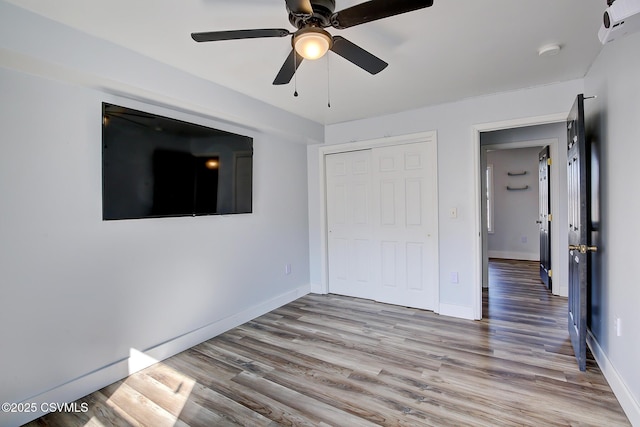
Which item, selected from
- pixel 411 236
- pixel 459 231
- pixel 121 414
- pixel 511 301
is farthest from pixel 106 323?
pixel 511 301

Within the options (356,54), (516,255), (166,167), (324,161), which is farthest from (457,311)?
(516,255)

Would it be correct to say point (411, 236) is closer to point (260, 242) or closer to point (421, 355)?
point (421, 355)

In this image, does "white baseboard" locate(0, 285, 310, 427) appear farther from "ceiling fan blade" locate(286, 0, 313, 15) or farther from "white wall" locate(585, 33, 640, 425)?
"white wall" locate(585, 33, 640, 425)

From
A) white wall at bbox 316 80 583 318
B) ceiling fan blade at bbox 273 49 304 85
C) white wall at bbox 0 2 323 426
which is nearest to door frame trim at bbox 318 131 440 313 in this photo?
white wall at bbox 316 80 583 318

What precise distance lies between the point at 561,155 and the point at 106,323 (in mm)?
5456

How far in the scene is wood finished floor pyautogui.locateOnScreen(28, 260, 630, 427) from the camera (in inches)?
73.3

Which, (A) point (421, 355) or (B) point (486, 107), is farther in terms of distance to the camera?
(B) point (486, 107)

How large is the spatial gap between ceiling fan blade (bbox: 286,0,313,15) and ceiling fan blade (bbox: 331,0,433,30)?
5.4 inches

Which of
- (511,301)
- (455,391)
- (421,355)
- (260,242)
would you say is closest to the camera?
(455,391)

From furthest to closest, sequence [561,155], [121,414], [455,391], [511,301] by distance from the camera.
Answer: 1. [561,155]
2. [511,301]
3. [455,391]
4. [121,414]

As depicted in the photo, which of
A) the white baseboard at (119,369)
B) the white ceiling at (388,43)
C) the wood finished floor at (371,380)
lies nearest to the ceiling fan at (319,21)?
the white ceiling at (388,43)

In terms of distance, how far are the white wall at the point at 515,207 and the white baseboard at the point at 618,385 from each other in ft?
14.8

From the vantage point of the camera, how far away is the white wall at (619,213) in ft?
5.61

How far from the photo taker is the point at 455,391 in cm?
208
